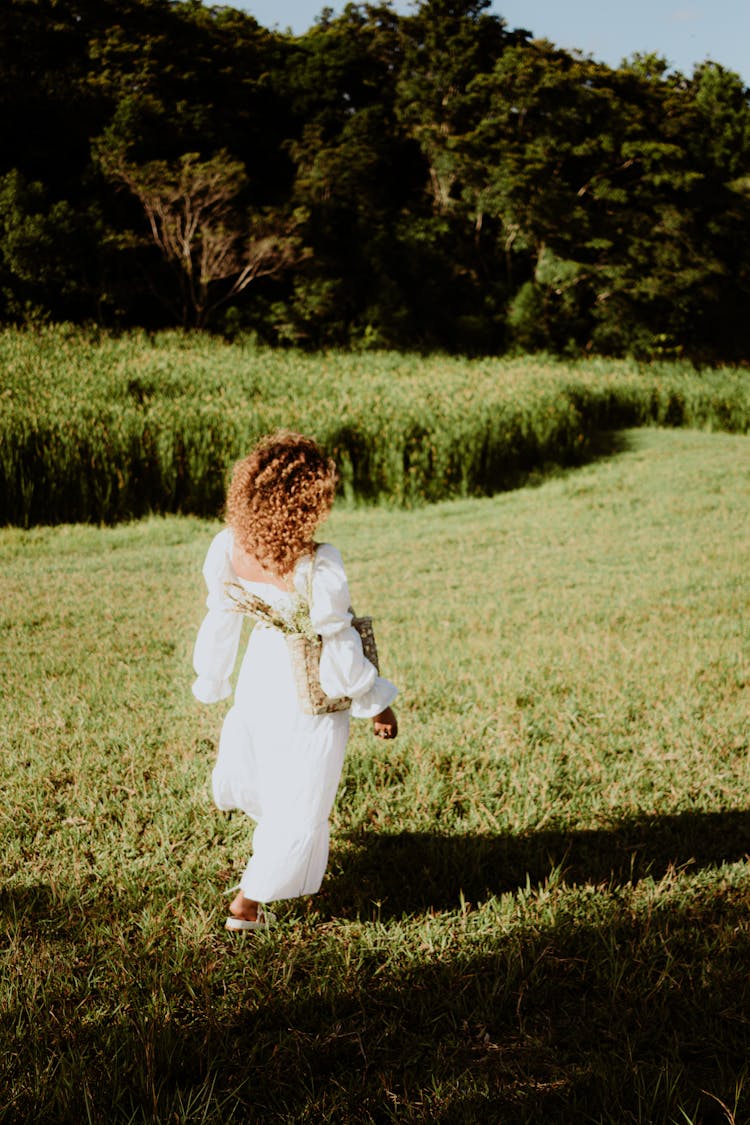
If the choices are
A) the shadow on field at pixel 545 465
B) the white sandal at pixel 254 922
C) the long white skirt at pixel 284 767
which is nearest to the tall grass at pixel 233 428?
the shadow on field at pixel 545 465

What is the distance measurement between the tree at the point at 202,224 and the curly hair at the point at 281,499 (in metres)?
22.2

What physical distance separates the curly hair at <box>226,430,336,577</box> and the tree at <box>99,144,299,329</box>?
2222cm

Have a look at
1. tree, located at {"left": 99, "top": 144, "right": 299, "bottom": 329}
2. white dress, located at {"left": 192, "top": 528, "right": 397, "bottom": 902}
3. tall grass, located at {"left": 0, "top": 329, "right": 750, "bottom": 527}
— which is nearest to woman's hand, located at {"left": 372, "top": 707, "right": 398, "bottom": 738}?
white dress, located at {"left": 192, "top": 528, "right": 397, "bottom": 902}

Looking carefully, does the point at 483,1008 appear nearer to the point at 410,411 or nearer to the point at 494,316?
the point at 410,411

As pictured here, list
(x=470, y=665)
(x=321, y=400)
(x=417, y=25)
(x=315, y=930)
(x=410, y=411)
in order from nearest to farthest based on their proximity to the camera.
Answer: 1. (x=315, y=930)
2. (x=470, y=665)
3. (x=410, y=411)
4. (x=321, y=400)
5. (x=417, y=25)

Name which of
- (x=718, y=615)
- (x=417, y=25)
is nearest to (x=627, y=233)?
(x=417, y=25)

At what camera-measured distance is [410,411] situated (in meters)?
10.8

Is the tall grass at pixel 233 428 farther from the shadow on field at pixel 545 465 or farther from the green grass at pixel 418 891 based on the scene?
the green grass at pixel 418 891

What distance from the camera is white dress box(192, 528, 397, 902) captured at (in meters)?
2.36

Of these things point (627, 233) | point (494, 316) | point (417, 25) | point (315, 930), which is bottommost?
point (315, 930)

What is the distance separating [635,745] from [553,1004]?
1.79 metres

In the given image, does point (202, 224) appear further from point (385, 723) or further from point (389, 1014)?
point (389, 1014)

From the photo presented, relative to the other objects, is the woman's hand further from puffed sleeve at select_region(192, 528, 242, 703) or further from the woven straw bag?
puffed sleeve at select_region(192, 528, 242, 703)

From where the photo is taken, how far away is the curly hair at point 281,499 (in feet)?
7.95
